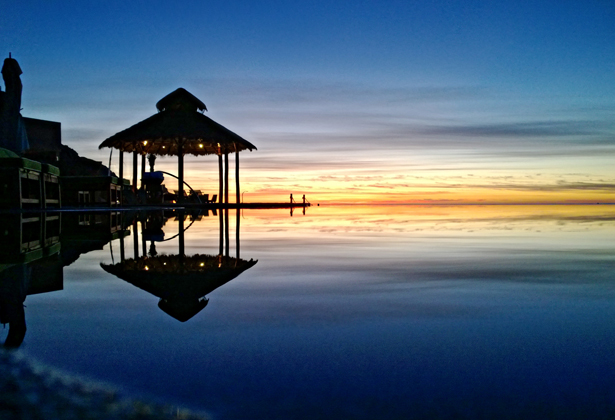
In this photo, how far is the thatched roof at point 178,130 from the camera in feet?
78.9

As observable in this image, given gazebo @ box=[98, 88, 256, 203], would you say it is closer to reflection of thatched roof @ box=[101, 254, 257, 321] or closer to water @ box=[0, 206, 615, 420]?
reflection of thatched roof @ box=[101, 254, 257, 321]

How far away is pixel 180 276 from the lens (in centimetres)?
367

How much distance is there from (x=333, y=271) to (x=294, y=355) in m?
2.37

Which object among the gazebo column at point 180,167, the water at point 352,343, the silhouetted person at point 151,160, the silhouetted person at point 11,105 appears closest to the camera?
the water at point 352,343

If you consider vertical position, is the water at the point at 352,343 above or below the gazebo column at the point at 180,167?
below

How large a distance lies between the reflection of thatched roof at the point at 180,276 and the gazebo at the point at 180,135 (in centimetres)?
1970

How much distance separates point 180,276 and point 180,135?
20.8m

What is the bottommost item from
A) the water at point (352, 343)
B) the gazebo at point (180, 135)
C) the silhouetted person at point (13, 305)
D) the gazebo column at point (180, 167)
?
the water at point (352, 343)

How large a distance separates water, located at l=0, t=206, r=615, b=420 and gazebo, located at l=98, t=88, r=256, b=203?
20778mm

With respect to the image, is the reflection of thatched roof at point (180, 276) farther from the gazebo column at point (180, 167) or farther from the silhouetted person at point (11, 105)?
the gazebo column at point (180, 167)

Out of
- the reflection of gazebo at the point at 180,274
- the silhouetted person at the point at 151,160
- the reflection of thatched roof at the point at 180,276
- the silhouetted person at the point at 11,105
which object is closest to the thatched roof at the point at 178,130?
the silhouetted person at the point at 151,160

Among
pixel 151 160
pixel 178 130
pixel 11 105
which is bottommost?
pixel 151 160

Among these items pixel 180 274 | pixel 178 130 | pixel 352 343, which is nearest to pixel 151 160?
pixel 178 130

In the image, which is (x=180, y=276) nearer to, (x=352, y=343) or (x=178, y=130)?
(x=352, y=343)
